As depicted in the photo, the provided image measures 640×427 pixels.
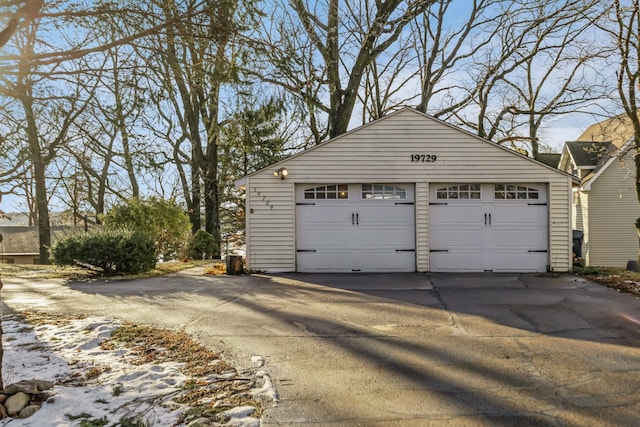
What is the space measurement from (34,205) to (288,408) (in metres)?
34.6

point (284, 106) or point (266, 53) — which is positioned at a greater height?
point (284, 106)

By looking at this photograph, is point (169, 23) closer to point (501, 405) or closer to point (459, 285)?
point (501, 405)

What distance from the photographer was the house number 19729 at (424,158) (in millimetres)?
10172

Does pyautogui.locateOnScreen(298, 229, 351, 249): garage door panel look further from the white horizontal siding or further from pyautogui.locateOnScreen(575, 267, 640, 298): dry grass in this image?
pyautogui.locateOnScreen(575, 267, 640, 298): dry grass

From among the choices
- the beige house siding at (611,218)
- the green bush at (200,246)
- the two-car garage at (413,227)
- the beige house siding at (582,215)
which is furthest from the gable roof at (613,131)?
the green bush at (200,246)

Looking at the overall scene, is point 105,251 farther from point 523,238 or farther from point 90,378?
point 523,238

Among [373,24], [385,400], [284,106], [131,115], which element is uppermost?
[373,24]

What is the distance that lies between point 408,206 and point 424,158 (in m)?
1.24

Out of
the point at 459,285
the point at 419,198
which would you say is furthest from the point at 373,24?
the point at 459,285

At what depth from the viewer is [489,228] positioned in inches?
396

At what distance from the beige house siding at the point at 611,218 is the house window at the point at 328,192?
1191 centimetres

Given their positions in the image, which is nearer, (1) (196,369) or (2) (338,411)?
(2) (338,411)

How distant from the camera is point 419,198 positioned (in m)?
10.1

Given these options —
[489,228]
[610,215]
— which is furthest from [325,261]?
[610,215]
